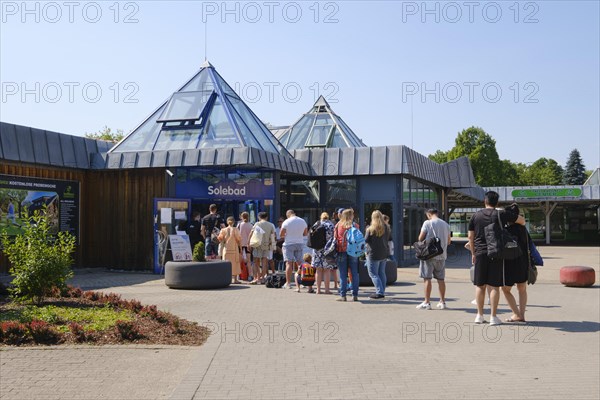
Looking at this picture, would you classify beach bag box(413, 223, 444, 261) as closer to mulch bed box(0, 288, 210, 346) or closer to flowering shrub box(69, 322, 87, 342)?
mulch bed box(0, 288, 210, 346)

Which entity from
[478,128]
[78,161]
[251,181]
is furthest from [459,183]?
[478,128]

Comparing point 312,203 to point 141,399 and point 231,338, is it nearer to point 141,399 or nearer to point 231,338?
point 231,338

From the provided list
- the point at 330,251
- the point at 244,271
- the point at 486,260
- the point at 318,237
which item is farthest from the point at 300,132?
the point at 486,260

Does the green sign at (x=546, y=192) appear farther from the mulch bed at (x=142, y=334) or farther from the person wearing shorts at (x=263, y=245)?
the mulch bed at (x=142, y=334)

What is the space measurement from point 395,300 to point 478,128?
5684 centimetres

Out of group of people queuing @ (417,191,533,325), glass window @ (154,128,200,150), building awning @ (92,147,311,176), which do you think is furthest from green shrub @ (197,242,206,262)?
group of people queuing @ (417,191,533,325)

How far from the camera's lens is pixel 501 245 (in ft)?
28.5

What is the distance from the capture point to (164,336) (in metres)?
7.75

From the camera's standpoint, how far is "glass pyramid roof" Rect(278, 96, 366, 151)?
86.8 feet

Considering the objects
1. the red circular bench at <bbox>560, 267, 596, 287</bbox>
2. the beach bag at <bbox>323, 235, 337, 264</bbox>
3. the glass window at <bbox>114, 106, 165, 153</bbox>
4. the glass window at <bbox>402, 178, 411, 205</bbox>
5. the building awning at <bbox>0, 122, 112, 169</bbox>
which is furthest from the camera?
the glass window at <bbox>402, 178, 411, 205</bbox>

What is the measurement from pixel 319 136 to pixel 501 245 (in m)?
18.6

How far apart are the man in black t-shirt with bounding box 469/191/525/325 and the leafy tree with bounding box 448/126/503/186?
187 feet

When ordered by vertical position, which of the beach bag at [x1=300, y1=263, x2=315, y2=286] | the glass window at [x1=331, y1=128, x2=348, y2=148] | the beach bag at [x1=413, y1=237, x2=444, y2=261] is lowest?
the beach bag at [x1=300, y1=263, x2=315, y2=286]

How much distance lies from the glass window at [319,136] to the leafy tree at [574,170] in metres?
71.7
